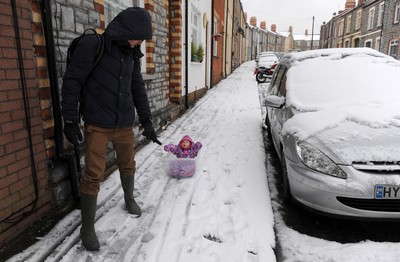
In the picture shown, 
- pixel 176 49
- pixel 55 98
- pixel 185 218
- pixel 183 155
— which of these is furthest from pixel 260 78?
pixel 55 98

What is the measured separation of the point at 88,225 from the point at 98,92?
1052 mm

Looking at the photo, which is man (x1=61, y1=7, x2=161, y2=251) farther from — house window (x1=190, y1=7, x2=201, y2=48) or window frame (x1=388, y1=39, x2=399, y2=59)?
window frame (x1=388, y1=39, x2=399, y2=59)

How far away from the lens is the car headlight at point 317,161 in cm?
274

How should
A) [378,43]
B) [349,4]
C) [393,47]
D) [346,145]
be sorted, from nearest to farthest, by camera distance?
[346,145] < [393,47] < [378,43] < [349,4]

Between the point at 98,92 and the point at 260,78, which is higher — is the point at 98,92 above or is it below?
above

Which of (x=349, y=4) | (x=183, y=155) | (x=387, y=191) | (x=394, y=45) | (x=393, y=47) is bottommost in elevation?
(x=183, y=155)

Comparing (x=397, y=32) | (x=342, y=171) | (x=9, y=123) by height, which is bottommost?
(x=342, y=171)

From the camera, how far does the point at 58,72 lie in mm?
2977

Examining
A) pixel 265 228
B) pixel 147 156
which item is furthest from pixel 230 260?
pixel 147 156

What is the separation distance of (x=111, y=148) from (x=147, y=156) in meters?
0.77

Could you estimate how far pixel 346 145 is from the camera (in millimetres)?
2771

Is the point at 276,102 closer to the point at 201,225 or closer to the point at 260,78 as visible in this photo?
the point at 201,225

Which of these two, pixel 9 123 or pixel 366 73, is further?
pixel 366 73

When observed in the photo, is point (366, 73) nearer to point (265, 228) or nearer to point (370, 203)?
point (370, 203)
